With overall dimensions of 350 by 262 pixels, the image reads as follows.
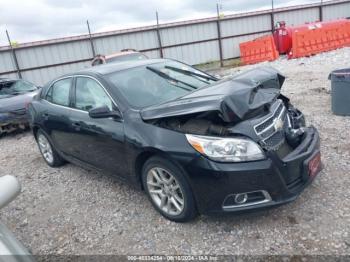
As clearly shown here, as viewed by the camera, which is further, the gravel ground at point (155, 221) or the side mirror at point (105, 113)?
the side mirror at point (105, 113)

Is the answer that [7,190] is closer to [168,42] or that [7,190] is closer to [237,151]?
[237,151]

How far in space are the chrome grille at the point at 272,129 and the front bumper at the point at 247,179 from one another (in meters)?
0.17

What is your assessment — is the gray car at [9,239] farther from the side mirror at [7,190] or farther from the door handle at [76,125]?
the door handle at [76,125]

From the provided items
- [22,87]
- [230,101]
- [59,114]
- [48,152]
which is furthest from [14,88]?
[230,101]

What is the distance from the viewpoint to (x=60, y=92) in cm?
472

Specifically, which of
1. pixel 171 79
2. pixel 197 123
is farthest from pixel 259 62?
pixel 197 123

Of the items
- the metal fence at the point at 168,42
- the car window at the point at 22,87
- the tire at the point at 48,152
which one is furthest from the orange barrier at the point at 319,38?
the tire at the point at 48,152

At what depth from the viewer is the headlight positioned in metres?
2.74

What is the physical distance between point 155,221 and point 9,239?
5.61 feet

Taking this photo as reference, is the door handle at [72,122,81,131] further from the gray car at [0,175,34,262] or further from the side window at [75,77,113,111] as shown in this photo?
the gray car at [0,175,34,262]

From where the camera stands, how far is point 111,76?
3846 mm

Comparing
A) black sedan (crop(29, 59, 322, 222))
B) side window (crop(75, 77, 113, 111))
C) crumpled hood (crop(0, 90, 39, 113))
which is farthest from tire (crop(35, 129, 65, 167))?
crumpled hood (crop(0, 90, 39, 113))

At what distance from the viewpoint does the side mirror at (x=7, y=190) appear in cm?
183

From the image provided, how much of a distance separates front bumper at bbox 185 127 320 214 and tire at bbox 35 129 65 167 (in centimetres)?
304
